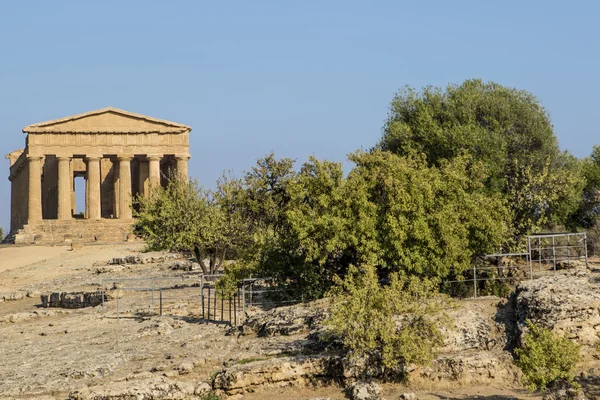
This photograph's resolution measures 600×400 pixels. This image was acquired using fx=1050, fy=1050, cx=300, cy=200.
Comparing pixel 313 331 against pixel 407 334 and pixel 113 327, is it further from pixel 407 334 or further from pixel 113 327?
pixel 113 327

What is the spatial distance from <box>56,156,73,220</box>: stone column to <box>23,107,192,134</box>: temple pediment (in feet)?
8.78

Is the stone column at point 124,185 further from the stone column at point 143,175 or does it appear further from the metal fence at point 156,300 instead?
the metal fence at point 156,300

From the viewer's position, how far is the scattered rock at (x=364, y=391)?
81.0 feet

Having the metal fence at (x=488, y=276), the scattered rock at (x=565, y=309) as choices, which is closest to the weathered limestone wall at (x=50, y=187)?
the metal fence at (x=488, y=276)

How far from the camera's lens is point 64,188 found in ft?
286

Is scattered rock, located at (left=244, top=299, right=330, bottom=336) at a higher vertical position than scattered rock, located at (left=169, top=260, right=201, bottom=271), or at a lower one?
lower

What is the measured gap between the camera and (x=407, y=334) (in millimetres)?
25953

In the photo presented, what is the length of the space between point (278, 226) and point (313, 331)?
10.5 metres

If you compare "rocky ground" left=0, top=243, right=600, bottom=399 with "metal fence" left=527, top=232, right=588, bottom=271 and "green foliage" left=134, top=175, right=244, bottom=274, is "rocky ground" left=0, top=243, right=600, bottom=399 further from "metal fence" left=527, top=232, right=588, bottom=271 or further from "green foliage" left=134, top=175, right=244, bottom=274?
"green foliage" left=134, top=175, right=244, bottom=274

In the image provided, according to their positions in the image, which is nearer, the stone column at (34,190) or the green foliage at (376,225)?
the green foliage at (376,225)

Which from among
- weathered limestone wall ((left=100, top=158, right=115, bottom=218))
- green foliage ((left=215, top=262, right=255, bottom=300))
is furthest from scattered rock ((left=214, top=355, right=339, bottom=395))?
weathered limestone wall ((left=100, top=158, right=115, bottom=218))

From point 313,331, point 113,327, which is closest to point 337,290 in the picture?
point 313,331

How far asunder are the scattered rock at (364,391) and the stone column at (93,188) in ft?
212

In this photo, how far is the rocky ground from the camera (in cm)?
2606
